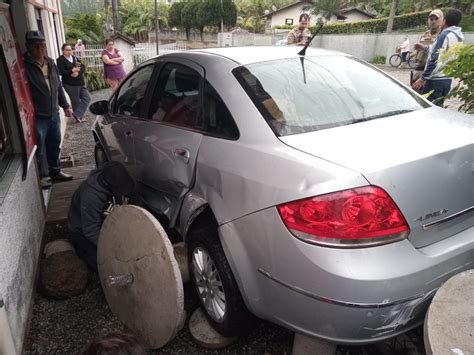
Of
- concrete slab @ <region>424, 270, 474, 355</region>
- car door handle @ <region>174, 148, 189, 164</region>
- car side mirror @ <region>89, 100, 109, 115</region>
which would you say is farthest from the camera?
car side mirror @ <region>89, 100, 109, 115</region>

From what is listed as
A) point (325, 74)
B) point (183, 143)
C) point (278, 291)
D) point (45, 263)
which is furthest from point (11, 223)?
point (325, 74)

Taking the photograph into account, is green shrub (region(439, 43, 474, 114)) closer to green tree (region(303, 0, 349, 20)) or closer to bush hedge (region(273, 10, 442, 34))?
bush hedge (region(273, 10, 442, 34))

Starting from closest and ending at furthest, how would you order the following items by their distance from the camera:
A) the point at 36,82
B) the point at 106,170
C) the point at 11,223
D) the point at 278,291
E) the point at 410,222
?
the point at 410,222, the point at 278,291, the point at 11,223, the point at 106,170, the point at 36,82

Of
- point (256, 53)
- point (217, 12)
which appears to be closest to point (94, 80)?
point (256, 53)

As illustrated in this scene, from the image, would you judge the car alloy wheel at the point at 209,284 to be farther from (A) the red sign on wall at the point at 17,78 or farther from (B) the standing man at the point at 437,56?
(B) the standing man at the point at 437,56

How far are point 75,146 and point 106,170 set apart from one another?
15.1 ft

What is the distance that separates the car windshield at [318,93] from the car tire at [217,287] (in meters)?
0.79

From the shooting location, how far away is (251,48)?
2.92 meters

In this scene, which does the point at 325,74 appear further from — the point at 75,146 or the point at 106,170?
the point at 75,146

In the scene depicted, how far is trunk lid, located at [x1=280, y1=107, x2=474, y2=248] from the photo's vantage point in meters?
1.65

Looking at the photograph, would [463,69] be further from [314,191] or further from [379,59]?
[379,59]

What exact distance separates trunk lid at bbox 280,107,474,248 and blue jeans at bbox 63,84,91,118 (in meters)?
7.50

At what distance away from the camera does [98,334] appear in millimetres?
2449

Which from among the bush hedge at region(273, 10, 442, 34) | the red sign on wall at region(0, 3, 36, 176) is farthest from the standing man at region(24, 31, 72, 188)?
the bush hedge at region(273, 10, 442, 34)
